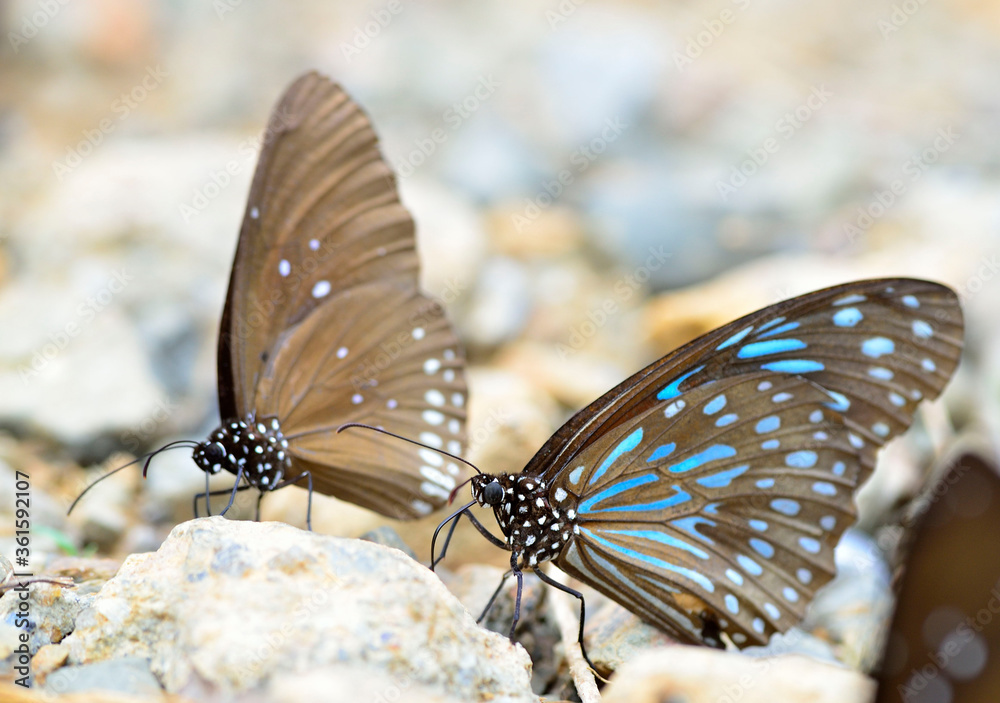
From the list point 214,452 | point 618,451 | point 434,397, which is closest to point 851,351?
point 618,451

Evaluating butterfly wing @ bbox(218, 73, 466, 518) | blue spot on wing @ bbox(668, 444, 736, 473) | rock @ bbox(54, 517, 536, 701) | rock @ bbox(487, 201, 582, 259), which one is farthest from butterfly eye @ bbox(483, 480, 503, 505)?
rock @ bbox(487, 201, 582, 259)

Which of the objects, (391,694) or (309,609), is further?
(309,609)

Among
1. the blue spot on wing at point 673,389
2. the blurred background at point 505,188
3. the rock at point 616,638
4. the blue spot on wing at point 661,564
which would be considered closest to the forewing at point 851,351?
the blue spot on wing at point 673,389

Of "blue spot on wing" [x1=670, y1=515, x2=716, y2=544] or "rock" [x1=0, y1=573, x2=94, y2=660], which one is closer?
"rock" [x1=0, y1=573, x2=94, y2=660]

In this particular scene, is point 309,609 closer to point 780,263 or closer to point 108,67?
point 780,263

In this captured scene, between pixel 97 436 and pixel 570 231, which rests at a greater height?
pixel 570 231

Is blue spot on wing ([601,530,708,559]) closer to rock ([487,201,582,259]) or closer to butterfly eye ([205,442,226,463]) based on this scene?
butterfly eye ([205,442,226,463])

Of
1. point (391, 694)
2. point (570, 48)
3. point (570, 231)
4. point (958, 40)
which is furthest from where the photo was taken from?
point (958, 40)

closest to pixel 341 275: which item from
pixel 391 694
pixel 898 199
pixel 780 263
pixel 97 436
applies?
pixel 97 436
